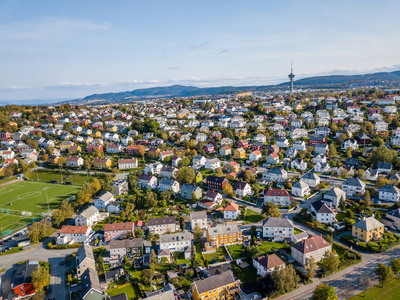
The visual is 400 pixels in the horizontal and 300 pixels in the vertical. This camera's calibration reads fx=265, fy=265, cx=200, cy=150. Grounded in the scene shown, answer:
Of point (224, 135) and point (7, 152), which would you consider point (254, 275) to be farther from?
point (7, 152)

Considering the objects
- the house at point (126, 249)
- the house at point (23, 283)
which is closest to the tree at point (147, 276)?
the house at point (126, 249)

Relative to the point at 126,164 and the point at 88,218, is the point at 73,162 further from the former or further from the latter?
the point at 88,218

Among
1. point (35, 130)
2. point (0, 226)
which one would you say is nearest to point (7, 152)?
point (35, 130)

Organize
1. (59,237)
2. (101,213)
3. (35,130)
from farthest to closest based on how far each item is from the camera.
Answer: (35,130) → (101,213) → (59,237)

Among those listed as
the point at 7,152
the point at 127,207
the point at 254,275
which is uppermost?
the point at 7,152

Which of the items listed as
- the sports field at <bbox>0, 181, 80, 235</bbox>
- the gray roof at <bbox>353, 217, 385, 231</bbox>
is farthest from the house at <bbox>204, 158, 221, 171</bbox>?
the gray roof at <bbox>353, 217, 385, 231</bbox>

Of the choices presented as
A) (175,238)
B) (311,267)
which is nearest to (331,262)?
(311,267)

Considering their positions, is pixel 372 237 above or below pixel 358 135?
below
